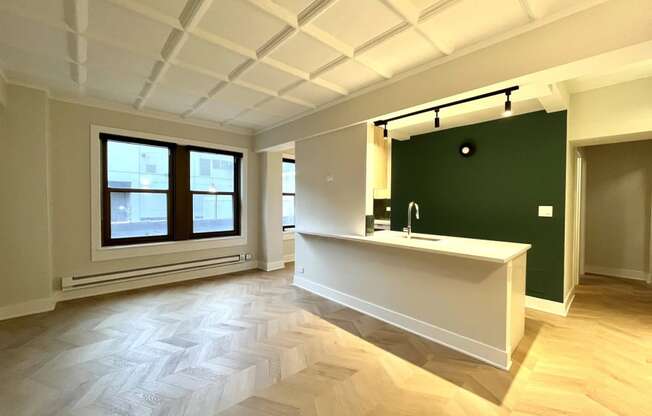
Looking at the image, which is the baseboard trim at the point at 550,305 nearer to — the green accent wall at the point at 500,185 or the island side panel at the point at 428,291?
the green accent wall at the point at 500,185

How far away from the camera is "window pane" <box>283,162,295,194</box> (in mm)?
6180

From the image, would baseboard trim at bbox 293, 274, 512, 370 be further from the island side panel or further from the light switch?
the light switch

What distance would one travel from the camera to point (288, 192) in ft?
20.3

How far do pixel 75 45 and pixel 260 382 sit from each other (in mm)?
3174

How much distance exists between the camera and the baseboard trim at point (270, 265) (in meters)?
5.39

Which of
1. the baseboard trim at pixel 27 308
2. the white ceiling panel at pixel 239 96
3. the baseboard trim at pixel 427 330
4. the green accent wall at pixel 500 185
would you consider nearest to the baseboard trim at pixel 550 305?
the green accent wall at pixel 500 185

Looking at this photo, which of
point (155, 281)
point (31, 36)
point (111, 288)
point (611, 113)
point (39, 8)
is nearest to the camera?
point (39, 8)

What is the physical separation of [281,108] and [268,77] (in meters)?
0.99

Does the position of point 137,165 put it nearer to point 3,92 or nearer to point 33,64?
point 3,92

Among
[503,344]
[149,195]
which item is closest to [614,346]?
[503,344]

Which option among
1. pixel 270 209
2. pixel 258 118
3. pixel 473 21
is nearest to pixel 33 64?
pixel 258 118

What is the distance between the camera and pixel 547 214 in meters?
3.41

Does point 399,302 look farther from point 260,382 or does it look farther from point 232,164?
point 232,164

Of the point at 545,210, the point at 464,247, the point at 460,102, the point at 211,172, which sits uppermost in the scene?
the point at 460,102
